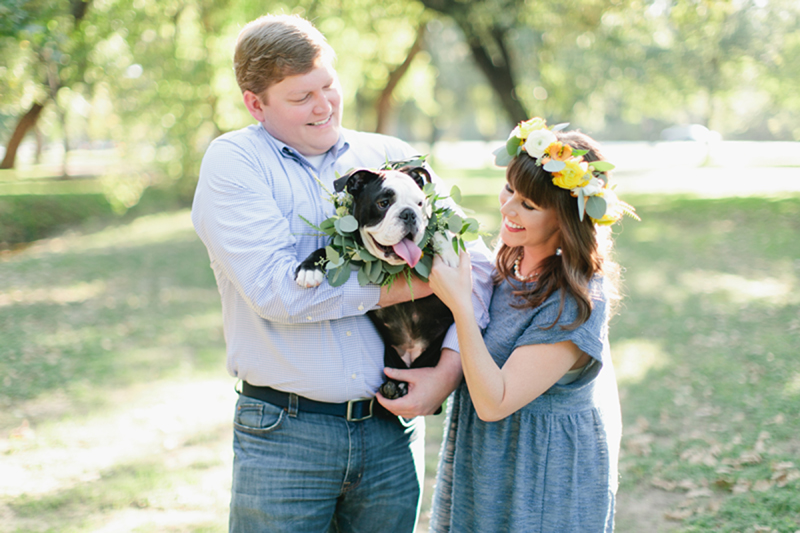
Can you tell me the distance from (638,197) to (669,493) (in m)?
18.2

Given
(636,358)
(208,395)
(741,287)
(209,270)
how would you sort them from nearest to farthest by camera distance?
(208,395) < (636,358) < (741,287) < (209,270)

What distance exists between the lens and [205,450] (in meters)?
5.74

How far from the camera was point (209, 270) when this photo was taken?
12867mm

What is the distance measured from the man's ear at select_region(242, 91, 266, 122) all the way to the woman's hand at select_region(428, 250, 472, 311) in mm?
938

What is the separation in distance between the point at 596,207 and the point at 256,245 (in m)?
1.30

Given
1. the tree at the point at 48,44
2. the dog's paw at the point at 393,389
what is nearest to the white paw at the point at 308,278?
the dog's paw at the point at 393,389

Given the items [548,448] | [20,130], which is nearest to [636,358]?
[548,448]

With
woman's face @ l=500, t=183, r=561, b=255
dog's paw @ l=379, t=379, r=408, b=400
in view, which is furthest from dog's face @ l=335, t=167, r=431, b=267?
dog's paw @ l=379, t=379, r=408, b=400

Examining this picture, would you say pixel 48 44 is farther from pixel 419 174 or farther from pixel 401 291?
pixel 401 291

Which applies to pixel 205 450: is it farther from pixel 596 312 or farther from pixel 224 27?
pixel 224 27

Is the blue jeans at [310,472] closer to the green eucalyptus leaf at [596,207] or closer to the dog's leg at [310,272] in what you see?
the dog's leg at [310,272]

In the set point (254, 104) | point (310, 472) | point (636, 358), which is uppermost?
point (254, 104)

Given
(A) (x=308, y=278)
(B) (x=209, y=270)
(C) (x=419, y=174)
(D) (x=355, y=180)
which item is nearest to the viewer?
(A) (x=308, y=278)

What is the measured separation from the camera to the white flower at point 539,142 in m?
2.43
